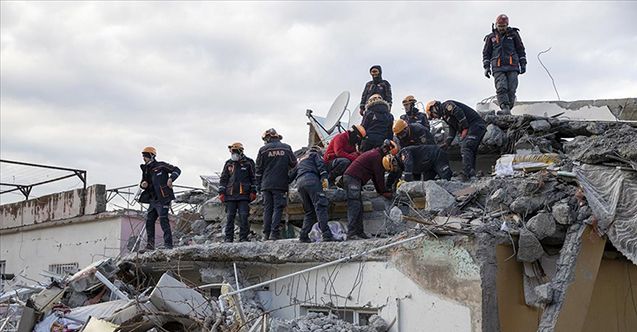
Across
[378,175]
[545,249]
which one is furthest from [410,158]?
[545,249]

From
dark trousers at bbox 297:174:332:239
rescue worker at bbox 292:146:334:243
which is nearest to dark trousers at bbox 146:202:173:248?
rescue worker at bbox 292:146:334:243

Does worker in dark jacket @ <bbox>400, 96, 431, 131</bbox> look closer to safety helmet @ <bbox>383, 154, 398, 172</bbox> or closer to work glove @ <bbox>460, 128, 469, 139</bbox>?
work glove @ <bbox>460, 128, 469, 139</bbox>

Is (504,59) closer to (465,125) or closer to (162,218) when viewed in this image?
(465,125)

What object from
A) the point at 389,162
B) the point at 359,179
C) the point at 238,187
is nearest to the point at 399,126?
the point at 389,162

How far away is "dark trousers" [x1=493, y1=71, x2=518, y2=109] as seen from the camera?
39.5ft

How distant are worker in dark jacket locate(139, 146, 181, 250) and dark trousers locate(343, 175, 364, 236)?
334 centimetres

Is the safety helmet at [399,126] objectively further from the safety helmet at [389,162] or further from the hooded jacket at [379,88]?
the hooded jacket at [379,88]

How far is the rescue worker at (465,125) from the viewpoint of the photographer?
10.4 meters

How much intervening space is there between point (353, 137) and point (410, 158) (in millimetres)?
1207

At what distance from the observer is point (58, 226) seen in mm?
17938

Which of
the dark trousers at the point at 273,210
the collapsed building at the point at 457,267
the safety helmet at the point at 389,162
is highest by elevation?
the safety helmet at the point at 389,162

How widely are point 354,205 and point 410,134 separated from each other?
1.97 m

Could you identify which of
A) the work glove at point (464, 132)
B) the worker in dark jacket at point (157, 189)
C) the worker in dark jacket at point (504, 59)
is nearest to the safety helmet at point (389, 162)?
the work glove at point (464, 132)

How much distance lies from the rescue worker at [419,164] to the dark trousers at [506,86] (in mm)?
2180
